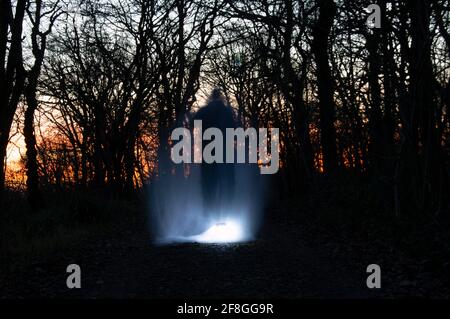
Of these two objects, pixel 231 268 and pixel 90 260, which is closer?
pixel 231 268

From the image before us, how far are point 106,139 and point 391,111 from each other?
14.5 metres

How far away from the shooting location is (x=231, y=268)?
7.09 m

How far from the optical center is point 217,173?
37.0ft

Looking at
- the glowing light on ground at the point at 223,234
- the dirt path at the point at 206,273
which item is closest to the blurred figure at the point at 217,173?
the glowing light on ground at the point at 223,234

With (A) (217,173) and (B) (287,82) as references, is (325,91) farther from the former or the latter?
(A) (217,173)

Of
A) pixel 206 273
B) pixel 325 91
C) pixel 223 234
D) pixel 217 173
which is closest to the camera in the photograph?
pixel 206 273

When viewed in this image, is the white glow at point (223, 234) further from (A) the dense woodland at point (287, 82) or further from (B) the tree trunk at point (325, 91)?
(B) the tree trunk at point (325, 91)

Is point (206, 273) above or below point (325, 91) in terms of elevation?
below

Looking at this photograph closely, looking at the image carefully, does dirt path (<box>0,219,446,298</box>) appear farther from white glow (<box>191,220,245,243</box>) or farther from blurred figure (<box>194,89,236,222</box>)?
blurred figure (<box>194,89,236,222</box>)

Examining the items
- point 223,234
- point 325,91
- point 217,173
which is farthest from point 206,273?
point 325,91

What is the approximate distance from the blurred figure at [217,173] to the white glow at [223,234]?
23 cm

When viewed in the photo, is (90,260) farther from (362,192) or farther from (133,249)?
(362,192)

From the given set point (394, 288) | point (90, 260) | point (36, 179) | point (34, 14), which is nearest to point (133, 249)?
point (90, 260)

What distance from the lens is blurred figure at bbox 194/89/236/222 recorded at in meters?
10.5
